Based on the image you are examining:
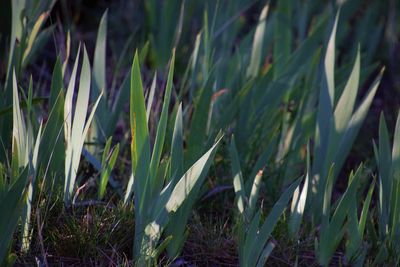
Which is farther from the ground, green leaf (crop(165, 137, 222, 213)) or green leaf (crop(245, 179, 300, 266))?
green leaf (crop(165, 137, 222, 213))

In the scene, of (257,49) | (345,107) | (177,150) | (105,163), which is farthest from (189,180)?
(257,49)

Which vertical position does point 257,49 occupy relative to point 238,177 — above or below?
above

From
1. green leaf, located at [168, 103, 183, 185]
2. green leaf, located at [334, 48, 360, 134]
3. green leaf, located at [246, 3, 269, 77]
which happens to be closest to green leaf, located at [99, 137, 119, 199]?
green leaf, located at [168, 103, 183, 185]

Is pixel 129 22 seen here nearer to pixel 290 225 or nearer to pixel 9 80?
pixel 9 80

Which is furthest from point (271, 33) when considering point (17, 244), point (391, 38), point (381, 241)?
point (17, 244)

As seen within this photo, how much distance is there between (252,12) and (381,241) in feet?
5.16

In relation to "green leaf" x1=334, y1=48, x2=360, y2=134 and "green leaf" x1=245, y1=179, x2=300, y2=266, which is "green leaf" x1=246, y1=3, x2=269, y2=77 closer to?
"green leaf" x1=334, y1=48, x2=360, y2=134

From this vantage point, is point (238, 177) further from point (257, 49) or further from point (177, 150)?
point (257, 49)

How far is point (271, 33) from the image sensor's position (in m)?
1.89

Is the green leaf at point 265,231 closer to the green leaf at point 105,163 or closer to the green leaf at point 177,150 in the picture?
the green leaf at point 177,150

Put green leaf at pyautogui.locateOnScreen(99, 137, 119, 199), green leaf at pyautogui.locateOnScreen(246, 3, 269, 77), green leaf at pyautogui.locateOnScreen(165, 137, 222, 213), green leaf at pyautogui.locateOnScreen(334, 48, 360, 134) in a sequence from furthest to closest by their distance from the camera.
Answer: green leaf at pyautogui.locateOnScreen(246, 3, 269, 77)
green leaf at pyautogui.locateOnScreen(334, 48, 360, 134)
green leaf at pyautogui.locateOnScreen(99, 137, 119, 199)
green leaf at pyautogui.locateOnScreen(165, 137, 222, 213)

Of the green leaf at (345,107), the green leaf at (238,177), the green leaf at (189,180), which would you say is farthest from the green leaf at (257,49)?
the green leaf at (189,180)

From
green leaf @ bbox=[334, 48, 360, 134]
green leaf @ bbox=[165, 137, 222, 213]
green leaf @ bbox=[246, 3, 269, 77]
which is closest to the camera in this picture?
green leaf @ bbox=[165, 137, 222, 213]

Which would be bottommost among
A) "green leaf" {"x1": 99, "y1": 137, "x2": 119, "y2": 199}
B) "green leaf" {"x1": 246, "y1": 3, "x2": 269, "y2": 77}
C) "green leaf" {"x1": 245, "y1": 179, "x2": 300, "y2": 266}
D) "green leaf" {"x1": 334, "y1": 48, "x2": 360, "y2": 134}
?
"green leaf" {"x1": 245, "y1": 179, "x2": 300, "y2": 266}
